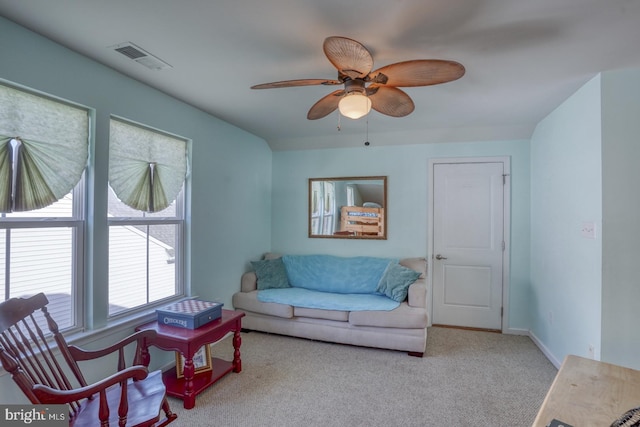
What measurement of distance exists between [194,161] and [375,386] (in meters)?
2.61

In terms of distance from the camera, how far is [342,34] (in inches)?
72.0

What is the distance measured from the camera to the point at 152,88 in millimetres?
2689

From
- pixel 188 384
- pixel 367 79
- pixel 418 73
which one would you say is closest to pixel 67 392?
pixel 188 384

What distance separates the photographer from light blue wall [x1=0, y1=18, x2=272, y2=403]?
1898 millimetres

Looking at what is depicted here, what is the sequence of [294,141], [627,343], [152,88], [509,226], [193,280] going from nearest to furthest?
[627,343] < [152,88] < [193,280] < [509,226] < [294,141]

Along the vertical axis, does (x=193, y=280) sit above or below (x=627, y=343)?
above

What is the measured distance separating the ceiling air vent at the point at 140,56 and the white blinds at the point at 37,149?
0.51 meters

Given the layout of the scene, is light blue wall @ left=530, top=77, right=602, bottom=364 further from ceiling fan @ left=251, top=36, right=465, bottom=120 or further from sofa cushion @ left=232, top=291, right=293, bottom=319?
sofa cushion @ left=232, top=291, right=293, bottom=319

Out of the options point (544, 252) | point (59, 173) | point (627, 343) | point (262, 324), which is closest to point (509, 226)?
point (544, 252)

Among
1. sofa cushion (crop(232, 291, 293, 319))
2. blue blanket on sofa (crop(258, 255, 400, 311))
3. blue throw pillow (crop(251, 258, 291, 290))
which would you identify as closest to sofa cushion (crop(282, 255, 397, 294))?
blue blanket on sofa (crop(258, 255, 400, 311))

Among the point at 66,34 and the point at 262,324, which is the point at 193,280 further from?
the point at 66,34

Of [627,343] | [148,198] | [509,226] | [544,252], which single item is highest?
[148,198]

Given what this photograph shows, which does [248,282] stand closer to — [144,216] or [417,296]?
[144,216]

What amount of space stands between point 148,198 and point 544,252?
3845 millimetres
